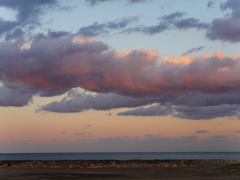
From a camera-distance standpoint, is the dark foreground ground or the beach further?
the beach

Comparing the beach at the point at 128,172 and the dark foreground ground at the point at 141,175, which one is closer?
the dark foreground ground at the point at 141,175

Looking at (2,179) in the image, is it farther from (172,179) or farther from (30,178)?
(172,179)

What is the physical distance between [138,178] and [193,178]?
527cm

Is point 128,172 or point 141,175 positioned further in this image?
point 128,172

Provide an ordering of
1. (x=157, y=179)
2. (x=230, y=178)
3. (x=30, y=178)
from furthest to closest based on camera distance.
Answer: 1. (x=30, y=178)
2. (x=157, y=179)
3. (x=230, y=178)

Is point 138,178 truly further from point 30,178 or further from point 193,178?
point 30,178

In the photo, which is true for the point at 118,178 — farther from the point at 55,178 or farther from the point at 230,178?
the point at 230,178

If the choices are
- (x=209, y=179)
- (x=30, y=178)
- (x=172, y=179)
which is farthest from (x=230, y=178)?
(x=30, y=178)

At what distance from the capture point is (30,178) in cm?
3259

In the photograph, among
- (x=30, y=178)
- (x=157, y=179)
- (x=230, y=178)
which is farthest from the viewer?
(x=30, y=178)

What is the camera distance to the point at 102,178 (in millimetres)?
32344

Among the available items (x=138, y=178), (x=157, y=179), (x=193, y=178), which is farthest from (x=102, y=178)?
(x=193, y=178)

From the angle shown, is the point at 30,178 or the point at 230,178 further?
the point at 30,178

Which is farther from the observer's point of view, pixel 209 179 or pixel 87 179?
pixel 87 179
